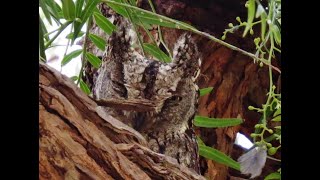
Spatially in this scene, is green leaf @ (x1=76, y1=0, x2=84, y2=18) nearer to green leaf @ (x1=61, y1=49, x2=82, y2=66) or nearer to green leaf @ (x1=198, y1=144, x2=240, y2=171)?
green leaf @ (x1=61, y1=49, x2=82, y2=66)

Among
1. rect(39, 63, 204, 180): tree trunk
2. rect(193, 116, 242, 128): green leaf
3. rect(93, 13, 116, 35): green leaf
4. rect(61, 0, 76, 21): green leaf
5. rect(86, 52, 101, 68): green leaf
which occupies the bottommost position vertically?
rect(193, 116, 242, 128): green leaf

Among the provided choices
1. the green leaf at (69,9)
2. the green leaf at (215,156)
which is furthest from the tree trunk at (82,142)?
the green leaf at (215,156)

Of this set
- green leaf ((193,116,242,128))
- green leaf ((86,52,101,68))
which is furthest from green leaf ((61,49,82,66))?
green leaf ((193,116,242,128))

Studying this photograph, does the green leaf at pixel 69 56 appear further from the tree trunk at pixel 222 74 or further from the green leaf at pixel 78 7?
the tree trunk at pixel 222 74

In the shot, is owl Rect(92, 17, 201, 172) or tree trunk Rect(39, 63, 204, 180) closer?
tree trunk Rect(39, 63, 204, 180)

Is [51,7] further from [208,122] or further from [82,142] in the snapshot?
[208,122]

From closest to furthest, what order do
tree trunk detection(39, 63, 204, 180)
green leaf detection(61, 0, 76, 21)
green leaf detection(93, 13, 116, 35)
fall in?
tree trunk detection(39, 63, 204, 180) → green leaf detection(61, 0, 76, 21) → green leaf detection(93, 13, 116, 35)
